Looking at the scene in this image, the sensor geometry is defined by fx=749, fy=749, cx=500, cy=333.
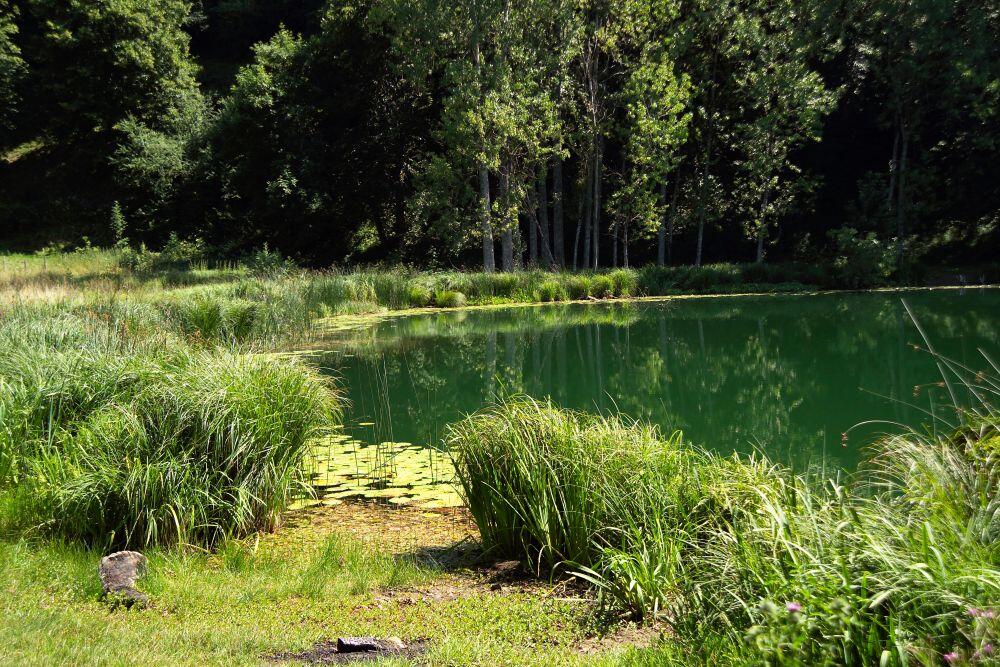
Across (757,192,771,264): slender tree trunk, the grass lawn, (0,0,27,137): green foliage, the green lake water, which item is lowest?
the green lake water

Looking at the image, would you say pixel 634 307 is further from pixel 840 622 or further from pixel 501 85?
pixel 840 622

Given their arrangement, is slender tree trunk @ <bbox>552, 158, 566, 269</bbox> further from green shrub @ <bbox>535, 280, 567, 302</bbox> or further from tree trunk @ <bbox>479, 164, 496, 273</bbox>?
green shrub @ <bbox>535, 280, 567, 302</bbox>

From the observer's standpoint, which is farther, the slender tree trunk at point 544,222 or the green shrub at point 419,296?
the slender tree trunk at point 544,222

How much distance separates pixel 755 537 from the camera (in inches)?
117

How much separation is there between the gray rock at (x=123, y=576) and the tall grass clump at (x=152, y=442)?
431 mm

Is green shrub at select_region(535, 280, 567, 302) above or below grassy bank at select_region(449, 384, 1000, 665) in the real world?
below

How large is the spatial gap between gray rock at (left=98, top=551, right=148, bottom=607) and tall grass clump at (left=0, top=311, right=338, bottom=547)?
0.43 metres

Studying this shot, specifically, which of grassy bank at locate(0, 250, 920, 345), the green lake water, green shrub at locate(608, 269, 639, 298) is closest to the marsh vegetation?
the green lake water

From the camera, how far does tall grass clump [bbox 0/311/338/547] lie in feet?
14.1

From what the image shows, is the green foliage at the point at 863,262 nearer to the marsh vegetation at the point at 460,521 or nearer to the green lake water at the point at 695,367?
the green lake water at the point at 695,367

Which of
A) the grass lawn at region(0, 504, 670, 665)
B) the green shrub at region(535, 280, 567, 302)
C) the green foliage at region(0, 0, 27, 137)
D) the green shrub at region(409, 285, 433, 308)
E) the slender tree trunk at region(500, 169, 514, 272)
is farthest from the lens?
the green foliage at region(0, 0, 27, 137)

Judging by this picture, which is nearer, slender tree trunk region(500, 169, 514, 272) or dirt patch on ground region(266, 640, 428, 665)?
dirt patch on ground region(266, 640, 428, 665)

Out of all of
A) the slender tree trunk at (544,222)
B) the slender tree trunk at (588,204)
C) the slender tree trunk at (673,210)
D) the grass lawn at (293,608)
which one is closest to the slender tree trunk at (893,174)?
the slender tree trunk at (673,210)

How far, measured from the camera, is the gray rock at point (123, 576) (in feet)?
11.4
